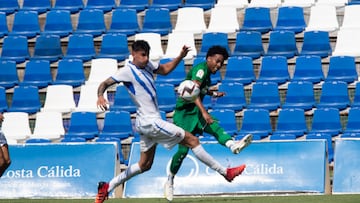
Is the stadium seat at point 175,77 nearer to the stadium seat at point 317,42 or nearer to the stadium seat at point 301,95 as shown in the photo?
the stadium seat at point 301,95

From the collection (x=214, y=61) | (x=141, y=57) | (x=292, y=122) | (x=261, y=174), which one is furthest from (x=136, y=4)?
(x=141, y=57)

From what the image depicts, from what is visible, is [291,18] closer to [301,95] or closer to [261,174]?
[301,95]

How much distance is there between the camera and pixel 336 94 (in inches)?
693

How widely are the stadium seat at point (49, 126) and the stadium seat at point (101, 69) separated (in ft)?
4.16

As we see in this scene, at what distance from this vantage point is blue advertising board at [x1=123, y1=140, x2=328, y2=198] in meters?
14.8

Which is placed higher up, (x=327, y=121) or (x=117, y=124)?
(x=327, y=121)

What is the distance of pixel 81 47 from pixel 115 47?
68cm

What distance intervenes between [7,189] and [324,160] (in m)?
4.74

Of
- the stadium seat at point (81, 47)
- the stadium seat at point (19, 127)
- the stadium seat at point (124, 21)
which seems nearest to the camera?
the stadium seat at point (19, 127)

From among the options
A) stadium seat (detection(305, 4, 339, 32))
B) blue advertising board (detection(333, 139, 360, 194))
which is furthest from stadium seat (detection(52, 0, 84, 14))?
blue advertising board (detection(333, 139, 360, 194))

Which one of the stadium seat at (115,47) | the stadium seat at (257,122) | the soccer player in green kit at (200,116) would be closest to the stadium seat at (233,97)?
the stadium seat at (257,122)

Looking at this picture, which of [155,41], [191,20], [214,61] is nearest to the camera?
[214,61]

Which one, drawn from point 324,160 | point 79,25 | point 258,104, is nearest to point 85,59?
point 79,25

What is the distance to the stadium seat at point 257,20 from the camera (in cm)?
1967
